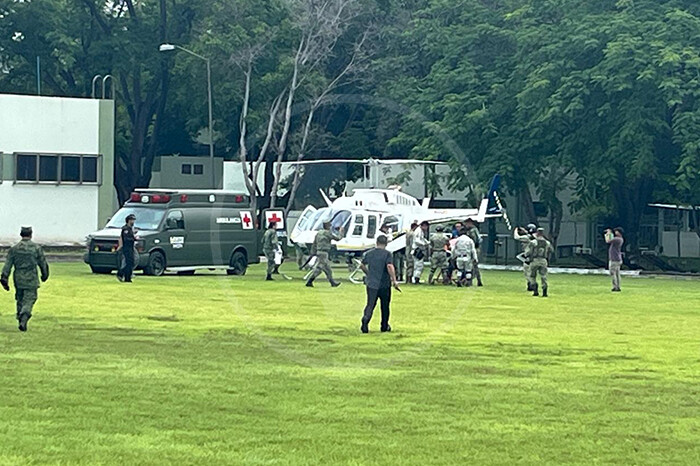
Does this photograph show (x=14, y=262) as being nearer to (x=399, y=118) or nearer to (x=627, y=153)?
(x=627, y=153)

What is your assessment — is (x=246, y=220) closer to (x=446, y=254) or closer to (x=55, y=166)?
(x=446, y=254)

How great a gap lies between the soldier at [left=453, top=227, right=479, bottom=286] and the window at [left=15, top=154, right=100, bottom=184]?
2504cm

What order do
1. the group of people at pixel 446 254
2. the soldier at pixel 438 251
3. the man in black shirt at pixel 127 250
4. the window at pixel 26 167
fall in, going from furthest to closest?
1. the window at pixel 26 167
2. the soldier at pixel 438 251
3. the group of people at pixel 446 254
4. the man in black shirt at pixel 127 250

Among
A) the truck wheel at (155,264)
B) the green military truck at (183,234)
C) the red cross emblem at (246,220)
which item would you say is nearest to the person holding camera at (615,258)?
the green military truck at (183,234)

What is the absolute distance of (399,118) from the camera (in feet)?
224

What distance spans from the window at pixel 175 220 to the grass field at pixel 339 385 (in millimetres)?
11724

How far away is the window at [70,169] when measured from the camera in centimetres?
6066

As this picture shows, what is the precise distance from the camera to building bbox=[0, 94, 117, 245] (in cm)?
5916

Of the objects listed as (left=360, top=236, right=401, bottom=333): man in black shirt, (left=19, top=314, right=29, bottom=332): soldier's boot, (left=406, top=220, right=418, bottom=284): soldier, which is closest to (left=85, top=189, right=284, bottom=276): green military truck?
(left=406, top=220, right=418, bottom=284): soldier

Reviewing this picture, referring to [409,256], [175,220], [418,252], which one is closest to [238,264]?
[175,220]

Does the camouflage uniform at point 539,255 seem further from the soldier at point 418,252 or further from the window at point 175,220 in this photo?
the window at point 175,220

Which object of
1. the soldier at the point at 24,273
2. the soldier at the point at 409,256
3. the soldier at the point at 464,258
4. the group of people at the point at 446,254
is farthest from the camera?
the soldier at the point at 409,256

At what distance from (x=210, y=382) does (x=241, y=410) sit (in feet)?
7.33

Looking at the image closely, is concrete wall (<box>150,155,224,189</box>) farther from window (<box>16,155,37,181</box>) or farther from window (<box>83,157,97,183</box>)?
window (<box>16,155,37,181</box>)
